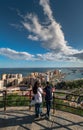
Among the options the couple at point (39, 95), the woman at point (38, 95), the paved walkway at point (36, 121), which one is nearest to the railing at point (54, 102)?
the paved walkway at point (36, 121)

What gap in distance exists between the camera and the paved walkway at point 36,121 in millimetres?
5996

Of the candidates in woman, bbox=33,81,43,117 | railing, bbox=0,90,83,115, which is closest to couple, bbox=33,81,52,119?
woman, bbox=33,81,43,117

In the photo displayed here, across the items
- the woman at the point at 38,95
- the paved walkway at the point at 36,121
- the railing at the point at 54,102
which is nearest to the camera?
the paved walkway at the point at 36,121

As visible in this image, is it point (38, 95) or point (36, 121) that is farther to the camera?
point (38, 95)

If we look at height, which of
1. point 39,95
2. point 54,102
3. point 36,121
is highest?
point 39,95

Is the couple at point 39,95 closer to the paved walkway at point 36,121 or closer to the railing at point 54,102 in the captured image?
the paved walkway at point 36,121

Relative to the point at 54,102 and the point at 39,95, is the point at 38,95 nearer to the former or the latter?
the point at 39,95

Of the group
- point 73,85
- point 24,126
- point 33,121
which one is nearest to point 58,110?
point 33,121

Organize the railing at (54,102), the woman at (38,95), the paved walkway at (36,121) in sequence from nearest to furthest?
1. the paved walkway at (36,121)
2. the woman at (38,95)
3. the railing at (54,102)

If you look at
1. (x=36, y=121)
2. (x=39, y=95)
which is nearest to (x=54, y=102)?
(x=39, y=95)

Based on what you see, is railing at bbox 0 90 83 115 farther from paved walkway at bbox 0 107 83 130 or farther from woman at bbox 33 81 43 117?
woman at bbox 33 81 43 117

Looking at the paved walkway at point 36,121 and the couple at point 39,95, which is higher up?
the couple at point 39,95

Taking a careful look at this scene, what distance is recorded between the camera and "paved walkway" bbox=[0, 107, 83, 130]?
5996mm

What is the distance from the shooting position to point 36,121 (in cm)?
655
